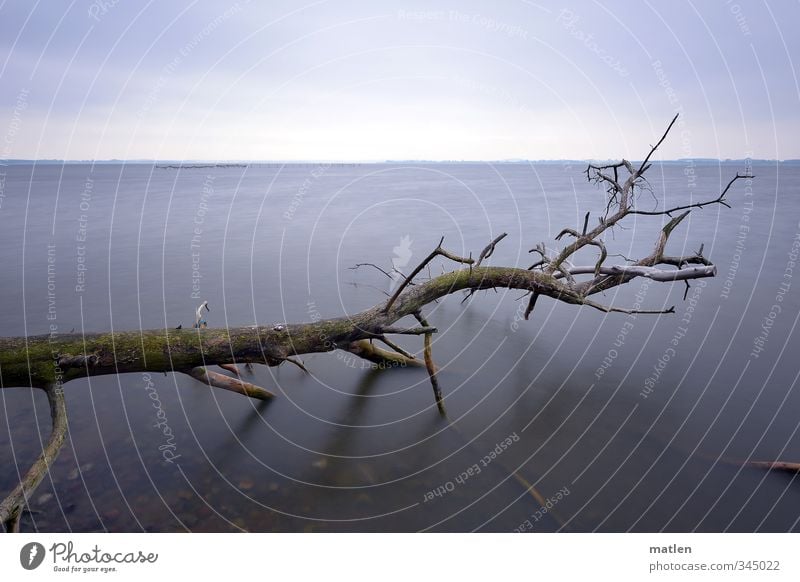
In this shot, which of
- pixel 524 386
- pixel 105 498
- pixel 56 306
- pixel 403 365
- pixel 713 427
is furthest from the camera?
pixel 56 306

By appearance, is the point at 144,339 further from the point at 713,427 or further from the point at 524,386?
the point at 713,427

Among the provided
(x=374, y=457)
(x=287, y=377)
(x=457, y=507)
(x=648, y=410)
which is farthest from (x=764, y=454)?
(x=287, y=377)

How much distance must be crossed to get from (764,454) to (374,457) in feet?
15.7

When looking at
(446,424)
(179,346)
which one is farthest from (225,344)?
(446,424)

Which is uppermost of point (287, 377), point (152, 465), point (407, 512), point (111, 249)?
point (111, 249)

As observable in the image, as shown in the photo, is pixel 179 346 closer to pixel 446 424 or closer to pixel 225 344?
pixel 225 344

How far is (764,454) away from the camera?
17.6 feet
